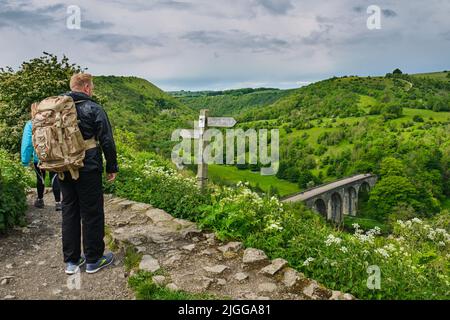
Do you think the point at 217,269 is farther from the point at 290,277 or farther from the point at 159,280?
the point at 290,277

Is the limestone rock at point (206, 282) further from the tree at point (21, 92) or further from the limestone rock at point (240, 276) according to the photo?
the tree at point (21, 92)

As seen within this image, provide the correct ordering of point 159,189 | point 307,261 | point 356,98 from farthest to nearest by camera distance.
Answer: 1. point 356,98
2. point 159,189
3. point 307,261

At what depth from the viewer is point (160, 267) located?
15.1 ft

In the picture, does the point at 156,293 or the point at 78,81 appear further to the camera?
the point at 78,81

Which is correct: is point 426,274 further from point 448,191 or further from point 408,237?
point 448,191

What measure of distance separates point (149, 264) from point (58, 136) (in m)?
1.81

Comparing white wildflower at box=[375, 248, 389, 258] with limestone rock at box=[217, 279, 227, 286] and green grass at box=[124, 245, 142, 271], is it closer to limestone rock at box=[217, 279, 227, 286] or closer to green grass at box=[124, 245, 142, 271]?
limestone rock at box=[217, 279, 227, 286]

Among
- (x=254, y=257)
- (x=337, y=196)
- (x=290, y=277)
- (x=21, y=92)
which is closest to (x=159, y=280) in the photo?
(x=254, y=257)

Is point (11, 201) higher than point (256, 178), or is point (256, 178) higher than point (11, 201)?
point (11, 201)

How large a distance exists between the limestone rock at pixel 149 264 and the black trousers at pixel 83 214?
1.70 ft

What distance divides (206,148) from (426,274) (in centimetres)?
404

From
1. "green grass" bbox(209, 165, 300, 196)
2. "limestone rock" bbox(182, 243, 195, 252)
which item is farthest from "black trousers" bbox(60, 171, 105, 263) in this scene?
"green grass" bbox(209, 165, 300, 196)

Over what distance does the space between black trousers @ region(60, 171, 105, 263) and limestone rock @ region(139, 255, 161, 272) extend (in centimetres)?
52

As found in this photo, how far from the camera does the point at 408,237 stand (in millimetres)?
6625
